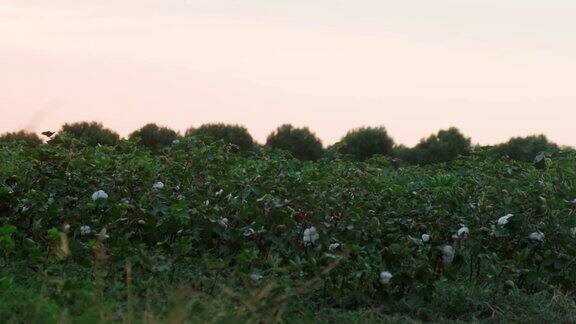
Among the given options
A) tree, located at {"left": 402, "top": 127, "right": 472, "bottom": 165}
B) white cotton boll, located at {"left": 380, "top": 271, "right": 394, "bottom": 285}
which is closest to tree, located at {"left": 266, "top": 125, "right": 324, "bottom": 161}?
tree, located at {"left": 402, "top": 127, "right": 472, "bottom": 165}

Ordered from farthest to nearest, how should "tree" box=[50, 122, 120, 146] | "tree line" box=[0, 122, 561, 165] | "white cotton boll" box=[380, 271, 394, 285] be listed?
"tree line" box=[0, 122, 561, 165] → "tree" box=[50, 122, 120, 146] → "white cotton boll" box=[380, 271, 394, 285]

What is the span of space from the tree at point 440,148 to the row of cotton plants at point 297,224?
20134mm

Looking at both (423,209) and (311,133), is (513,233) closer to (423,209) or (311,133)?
(423,209)

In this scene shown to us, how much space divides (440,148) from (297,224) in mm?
22060

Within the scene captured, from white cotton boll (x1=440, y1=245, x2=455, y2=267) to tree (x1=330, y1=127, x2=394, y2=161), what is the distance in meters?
21.8

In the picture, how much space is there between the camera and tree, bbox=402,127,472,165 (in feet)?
94.5

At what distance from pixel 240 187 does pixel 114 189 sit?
3.52ft

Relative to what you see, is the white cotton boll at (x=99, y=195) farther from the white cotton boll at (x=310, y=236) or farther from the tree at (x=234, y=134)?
the tree at (x=234, y=134)

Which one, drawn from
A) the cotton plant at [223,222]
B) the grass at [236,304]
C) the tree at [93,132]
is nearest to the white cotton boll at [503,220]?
the grass at [236,304]

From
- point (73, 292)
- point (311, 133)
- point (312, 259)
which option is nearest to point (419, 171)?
point (312, 259)

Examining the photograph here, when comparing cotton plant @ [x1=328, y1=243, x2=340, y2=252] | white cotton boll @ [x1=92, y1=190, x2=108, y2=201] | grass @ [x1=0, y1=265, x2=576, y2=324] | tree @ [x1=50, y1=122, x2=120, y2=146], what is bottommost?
tree @ [x1=50, y1=122, x2=120, y2=146]

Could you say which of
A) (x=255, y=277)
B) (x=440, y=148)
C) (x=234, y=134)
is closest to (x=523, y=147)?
(x=440, y=148)

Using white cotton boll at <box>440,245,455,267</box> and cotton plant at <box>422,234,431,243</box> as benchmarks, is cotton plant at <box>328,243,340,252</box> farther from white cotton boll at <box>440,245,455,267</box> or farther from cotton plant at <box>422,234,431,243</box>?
white cotton boll at <box>440,245,455,267</box>

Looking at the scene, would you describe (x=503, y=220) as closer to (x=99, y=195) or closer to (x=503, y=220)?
(x=503, y=220)
